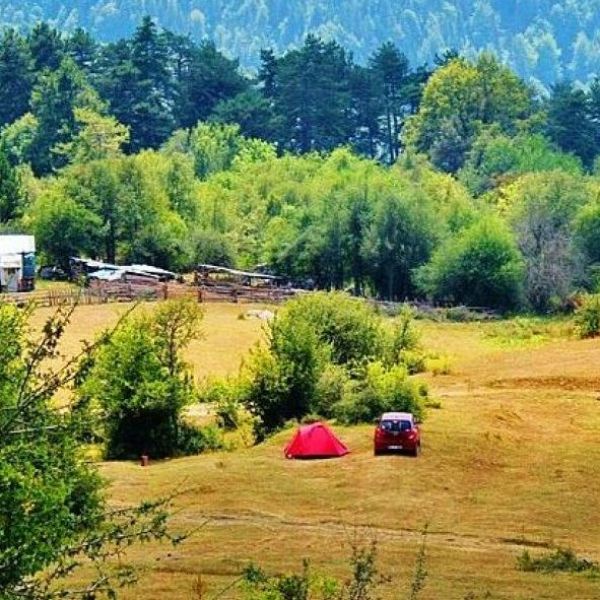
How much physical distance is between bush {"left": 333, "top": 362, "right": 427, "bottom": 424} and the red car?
14.6 feet

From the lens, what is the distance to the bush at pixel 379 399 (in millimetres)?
40031

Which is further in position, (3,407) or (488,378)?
(488,378)

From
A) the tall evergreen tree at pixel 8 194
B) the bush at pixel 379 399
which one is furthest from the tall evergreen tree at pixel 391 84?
the bush at pixel 379 399

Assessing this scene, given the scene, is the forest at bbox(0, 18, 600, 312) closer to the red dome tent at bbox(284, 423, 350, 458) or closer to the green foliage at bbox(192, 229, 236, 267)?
the green foliage at bbox(192, 229, 236, 267)

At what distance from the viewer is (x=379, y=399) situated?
133 feet

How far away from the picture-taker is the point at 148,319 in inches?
1698

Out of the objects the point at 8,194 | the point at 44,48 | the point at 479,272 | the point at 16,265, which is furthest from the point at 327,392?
the point at 44,48

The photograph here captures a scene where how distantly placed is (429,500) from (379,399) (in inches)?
344

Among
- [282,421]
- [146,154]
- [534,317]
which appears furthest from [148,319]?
[146,154]

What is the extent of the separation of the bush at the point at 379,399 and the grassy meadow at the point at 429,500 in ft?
2.81

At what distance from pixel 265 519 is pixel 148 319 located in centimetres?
1390

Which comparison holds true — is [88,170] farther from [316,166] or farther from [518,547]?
[518,547]

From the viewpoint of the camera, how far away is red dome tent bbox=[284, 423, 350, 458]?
1428 inches

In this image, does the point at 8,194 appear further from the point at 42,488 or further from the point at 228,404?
the point at 42,488
